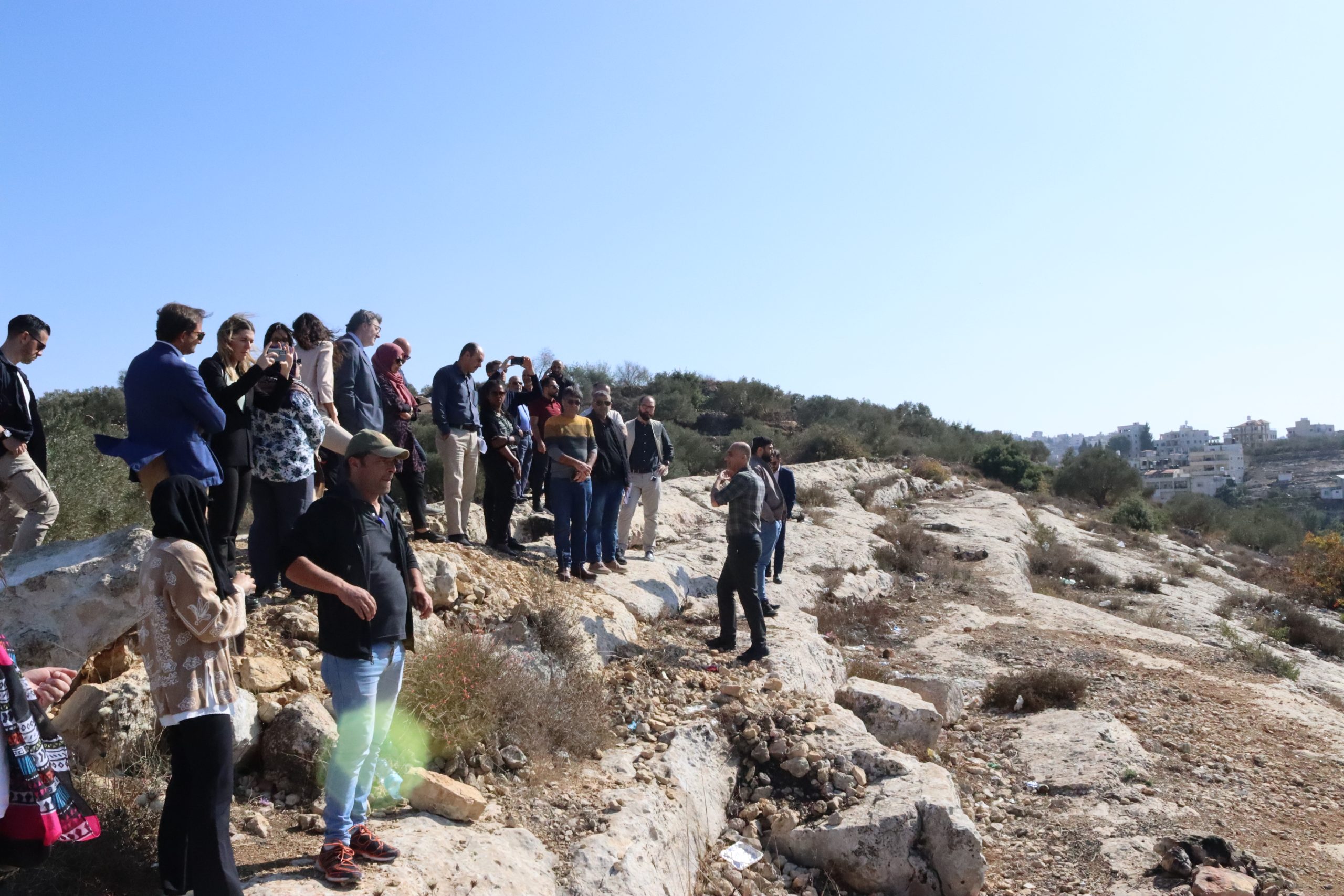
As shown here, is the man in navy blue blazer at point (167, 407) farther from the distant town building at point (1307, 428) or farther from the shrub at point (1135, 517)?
the distant town building at point (1307, 428)

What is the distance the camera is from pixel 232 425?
16.1ft

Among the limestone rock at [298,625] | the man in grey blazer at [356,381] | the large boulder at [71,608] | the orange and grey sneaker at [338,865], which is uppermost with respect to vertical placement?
the man in grey blazer at [356,381]

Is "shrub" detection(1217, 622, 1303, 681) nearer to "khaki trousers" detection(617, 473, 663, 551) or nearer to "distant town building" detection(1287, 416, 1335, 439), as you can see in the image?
"khaki trousers" detection(617, 473, 663, 551)

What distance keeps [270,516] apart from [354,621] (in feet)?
7.04

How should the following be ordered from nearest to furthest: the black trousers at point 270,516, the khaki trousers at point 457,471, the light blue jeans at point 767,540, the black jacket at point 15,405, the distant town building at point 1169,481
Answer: the black jacket at point 15,405 → the black trousers at point 270,516 → the khaki trousers at point 457,471 → the light blue jeans at point 767,540 → the distant town building at point 1169,481

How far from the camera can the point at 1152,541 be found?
872 inches

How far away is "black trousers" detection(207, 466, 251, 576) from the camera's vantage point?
15.9 feet

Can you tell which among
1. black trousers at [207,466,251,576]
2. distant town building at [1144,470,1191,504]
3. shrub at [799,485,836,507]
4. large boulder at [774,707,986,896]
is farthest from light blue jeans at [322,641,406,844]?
distant town building at [1144,470,1191,504]

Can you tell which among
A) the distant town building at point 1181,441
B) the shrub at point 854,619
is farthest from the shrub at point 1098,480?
the distant town building at point 1181,441

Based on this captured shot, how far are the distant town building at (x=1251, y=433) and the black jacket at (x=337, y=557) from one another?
163 m

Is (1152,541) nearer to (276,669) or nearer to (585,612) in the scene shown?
(585,612)

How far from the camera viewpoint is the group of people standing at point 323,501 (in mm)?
3033

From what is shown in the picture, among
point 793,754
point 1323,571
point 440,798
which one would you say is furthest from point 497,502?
point 1323,571

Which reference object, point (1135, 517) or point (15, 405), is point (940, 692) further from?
point (1135, 517)
